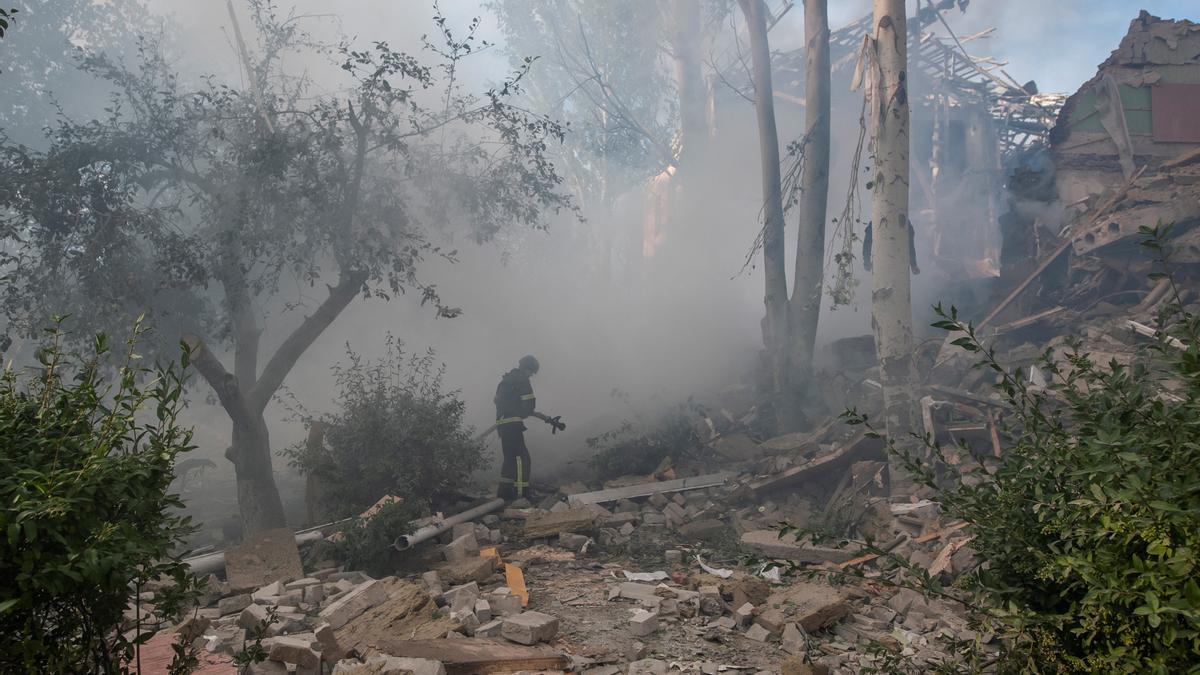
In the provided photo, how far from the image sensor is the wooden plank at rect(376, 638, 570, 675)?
418 cm

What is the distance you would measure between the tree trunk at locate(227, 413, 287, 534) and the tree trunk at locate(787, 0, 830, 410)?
26.0 feet

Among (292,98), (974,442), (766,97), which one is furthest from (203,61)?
(974,442)

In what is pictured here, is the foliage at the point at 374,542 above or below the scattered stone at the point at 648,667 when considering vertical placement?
above

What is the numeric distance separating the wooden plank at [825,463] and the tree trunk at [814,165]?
9.39 ft

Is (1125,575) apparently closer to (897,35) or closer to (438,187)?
(897,35)

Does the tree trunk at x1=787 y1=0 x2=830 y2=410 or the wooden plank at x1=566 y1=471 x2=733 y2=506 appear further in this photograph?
the tree trunk at x1=787 y1=0 x2=830 y2=410

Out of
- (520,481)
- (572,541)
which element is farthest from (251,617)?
(520,481)

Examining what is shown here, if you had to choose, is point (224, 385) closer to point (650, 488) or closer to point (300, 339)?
point (300, 339)

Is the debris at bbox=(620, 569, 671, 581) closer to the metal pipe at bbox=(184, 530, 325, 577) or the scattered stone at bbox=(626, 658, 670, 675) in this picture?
the scattered stone at bbox=(626, 658, 670, 675)

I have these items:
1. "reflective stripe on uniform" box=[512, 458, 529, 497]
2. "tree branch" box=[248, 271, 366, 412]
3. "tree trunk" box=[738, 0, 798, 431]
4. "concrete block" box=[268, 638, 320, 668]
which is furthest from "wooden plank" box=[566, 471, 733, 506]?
"concrete block" box=[268, 638, 320, 668]

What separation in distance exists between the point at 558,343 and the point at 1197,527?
20589mm

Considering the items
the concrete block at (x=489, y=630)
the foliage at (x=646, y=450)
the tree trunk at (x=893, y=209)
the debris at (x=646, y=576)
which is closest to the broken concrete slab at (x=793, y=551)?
the debris at (x=646, y=576)

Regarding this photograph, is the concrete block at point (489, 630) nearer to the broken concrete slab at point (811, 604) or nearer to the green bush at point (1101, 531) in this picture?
the broken concrete slab at point (811, 604)

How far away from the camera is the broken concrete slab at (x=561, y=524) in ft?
26.7
